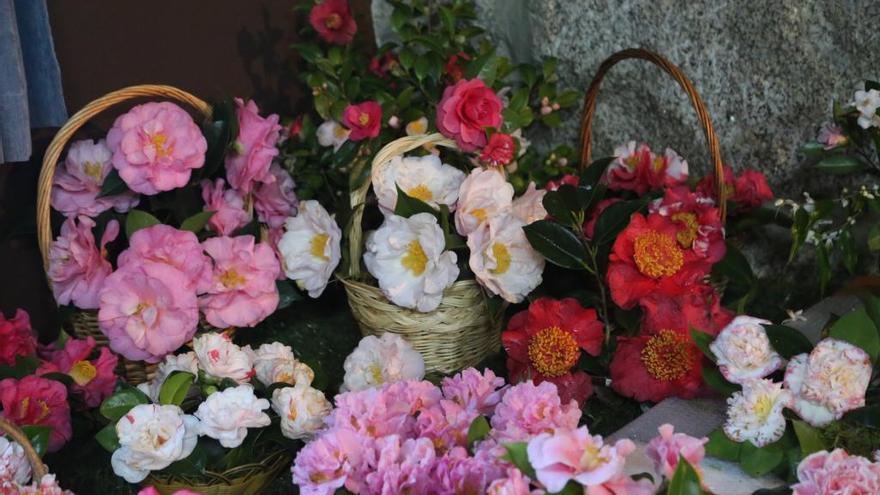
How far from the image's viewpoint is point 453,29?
213 centimetres

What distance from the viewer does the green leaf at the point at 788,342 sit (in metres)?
1.26

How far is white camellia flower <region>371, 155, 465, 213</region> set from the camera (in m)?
1.62

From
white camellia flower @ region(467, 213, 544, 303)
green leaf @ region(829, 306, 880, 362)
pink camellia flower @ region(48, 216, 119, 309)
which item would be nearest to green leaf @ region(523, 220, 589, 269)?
white camellia flower @ region(467, 213, 544, 303)

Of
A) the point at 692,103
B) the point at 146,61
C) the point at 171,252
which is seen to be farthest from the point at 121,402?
the point at 692,103

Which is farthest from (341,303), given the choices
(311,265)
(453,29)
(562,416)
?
(562,416)

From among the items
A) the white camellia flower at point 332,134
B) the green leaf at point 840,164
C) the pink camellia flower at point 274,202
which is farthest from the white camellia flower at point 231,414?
the green leaf at point 840,164

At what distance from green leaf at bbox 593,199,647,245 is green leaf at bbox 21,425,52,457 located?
83cm

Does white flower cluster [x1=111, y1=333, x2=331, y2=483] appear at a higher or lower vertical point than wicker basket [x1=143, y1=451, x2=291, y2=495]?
higher

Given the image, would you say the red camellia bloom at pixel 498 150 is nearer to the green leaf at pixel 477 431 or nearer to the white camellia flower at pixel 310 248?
the white camellia flower at pixel 310 248

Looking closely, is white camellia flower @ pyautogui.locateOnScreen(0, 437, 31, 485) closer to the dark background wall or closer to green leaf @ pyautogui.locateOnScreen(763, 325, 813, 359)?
the dark background wall

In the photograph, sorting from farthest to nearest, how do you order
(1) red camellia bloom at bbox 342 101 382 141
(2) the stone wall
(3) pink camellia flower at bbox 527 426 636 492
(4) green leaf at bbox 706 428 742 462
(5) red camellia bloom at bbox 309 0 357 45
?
(5) red camellia bloom at bbox 309 0 357 45 < (1) red camellia bloom at bbox 342 101 382 141 < (2) the stone wall < (4) green leaf at bbox 706 428 742 462 < (3) pink camellia flower at bbox 527 426 636 492

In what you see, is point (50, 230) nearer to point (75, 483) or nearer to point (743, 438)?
point (75, 483)

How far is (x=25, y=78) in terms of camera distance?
155 cm

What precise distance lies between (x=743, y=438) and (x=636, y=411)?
16.6 inches
